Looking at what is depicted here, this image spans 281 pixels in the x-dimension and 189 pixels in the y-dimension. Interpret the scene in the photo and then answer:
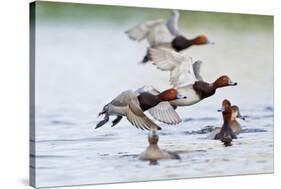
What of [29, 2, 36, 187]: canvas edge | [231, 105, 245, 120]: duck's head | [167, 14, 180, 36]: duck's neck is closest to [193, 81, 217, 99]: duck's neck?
[231, 105, 245, 120]: duck's head

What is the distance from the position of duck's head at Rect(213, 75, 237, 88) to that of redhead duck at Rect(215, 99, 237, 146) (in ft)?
0.49

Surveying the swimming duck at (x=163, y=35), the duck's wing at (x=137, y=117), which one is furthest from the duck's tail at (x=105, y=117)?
the swimming duck at (x=163, y=35)

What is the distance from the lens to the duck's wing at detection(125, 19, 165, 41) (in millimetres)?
6695

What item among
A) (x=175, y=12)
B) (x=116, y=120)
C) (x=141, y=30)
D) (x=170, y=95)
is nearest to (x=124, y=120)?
(x=116, y=120)

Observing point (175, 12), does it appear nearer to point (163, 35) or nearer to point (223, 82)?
point (163, 35)

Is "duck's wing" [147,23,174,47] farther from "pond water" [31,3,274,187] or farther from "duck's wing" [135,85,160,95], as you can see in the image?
"duck's wing" [135,85,160,95]

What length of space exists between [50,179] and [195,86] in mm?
1555

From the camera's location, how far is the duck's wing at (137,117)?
6684 millimetres

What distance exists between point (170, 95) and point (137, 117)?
1.20 feet

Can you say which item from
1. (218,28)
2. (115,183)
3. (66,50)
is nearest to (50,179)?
(115,183)

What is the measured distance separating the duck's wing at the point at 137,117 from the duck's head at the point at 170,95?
23 centimetres

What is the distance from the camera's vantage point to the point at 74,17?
645cm

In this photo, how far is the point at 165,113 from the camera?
6.81 m

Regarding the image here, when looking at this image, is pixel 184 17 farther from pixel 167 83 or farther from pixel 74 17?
pixel 74 17
